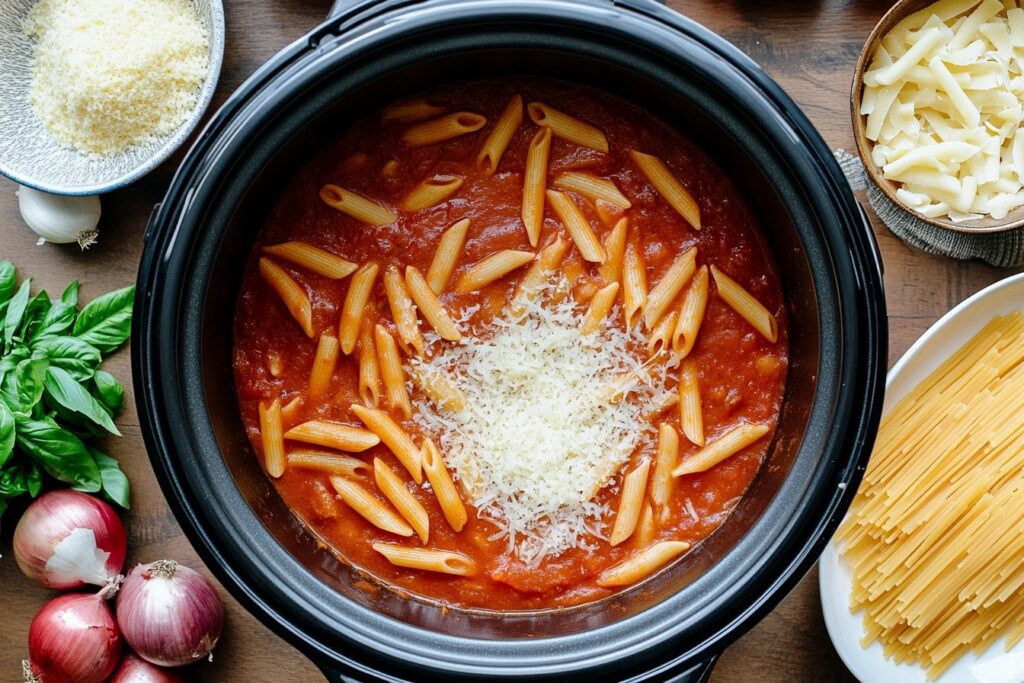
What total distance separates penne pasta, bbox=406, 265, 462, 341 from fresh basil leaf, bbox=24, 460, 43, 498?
4.09 feet

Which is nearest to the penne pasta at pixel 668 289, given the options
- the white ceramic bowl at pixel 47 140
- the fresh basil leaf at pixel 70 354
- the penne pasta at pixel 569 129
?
the penne pasta at pixel 569 129

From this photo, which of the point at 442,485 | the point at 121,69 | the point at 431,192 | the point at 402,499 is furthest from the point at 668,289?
the point at 121,69

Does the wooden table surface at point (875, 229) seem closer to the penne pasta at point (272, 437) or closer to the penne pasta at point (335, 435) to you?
the penne pasta at point (272, 437)

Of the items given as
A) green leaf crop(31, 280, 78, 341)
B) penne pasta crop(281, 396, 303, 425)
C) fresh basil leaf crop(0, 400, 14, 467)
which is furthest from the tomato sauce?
fresh basil leaf crop(0, 400, 14, 467)

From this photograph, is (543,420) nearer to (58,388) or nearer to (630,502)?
(630,502)

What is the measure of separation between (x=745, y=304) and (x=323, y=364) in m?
1.16

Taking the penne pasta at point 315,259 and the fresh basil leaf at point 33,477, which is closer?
the penne pasta at point 315,259

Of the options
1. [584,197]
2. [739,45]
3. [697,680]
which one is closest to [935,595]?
[697,680]

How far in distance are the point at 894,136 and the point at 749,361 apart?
0.77m

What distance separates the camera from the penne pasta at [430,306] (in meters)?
2.57

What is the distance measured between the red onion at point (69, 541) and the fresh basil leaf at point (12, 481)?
0.07 meters

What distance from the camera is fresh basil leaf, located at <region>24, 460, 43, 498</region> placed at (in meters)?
2.77

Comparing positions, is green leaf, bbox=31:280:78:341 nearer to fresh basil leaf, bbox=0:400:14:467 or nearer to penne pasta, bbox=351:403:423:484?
fresh basil leaf, bbox=0:400:14:467

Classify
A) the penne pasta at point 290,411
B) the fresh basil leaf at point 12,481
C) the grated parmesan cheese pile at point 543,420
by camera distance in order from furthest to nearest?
the fresh basil leaf at point 12,481
the penne pasta at point 290,411
the grated parmesan cheese pile at point 543,420
